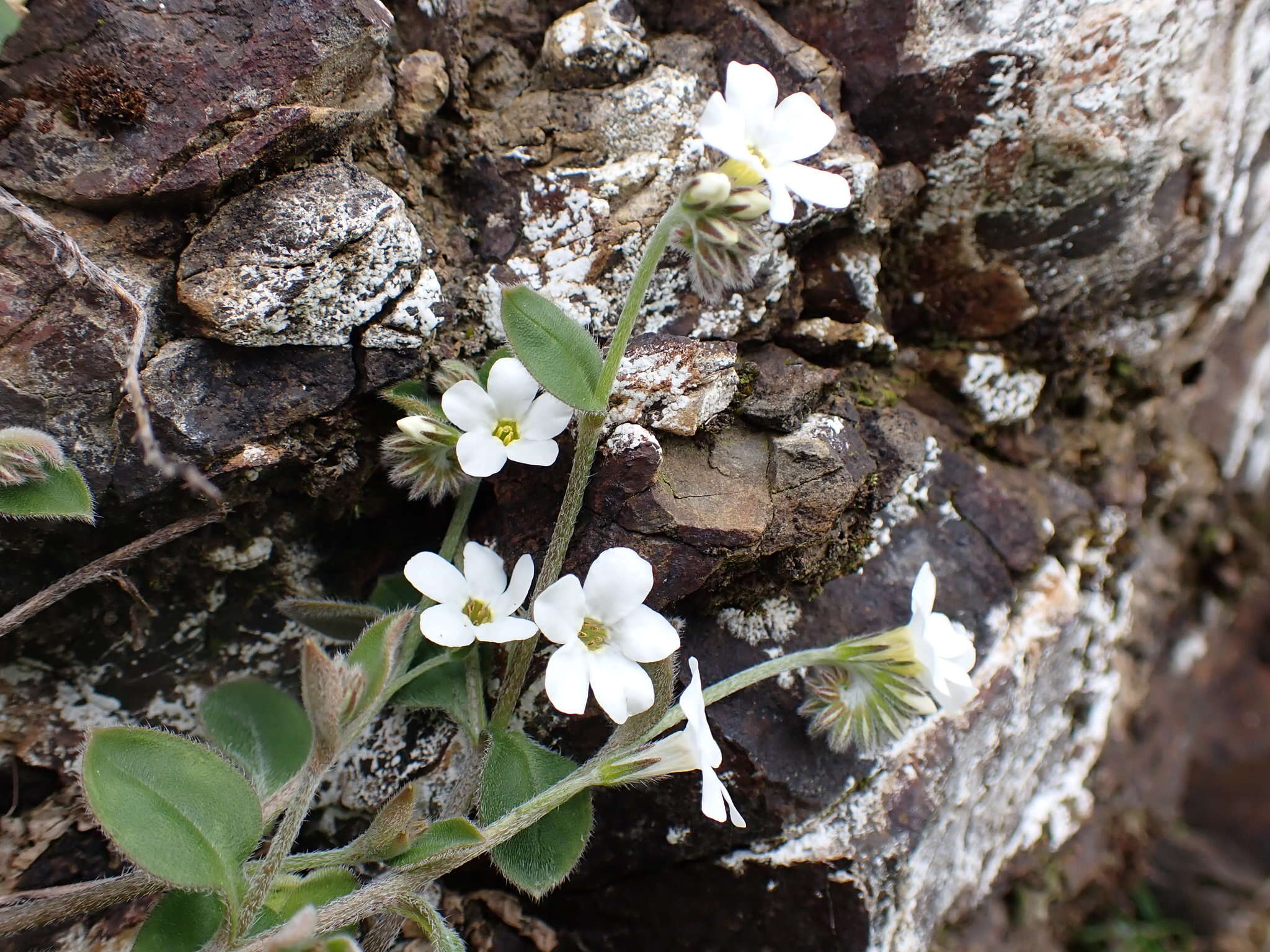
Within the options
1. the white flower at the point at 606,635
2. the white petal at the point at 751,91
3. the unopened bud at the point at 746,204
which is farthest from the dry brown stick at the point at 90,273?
the white petal at the point at 751,91

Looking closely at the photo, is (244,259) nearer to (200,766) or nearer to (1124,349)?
(200,766)

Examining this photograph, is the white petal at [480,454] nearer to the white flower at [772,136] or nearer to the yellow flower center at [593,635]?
the yellow flower center at [593,635]

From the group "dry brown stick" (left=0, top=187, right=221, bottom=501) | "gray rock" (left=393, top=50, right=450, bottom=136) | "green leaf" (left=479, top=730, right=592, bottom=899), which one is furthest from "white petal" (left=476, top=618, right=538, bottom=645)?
"gray rock" (left=393, top=50, right=450, bottom=136)

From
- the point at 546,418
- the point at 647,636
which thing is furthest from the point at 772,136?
the point at 647,636

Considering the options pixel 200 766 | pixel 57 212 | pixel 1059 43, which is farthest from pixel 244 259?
pixel 1059 43

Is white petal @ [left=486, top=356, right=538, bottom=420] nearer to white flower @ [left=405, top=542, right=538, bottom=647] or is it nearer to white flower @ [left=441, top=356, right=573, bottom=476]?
white flower @ [left=441, top=356, right=573, bottom=476]

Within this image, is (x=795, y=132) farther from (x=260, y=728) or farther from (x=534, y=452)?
(x=260, y=728)
